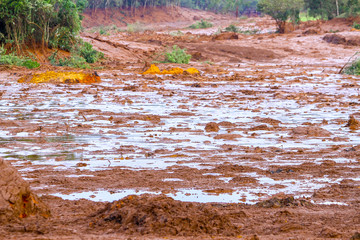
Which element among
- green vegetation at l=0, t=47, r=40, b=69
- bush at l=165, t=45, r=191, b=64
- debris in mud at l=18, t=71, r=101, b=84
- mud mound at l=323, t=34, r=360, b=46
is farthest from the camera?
mud mound at l=323, t=34, r=360, b=46

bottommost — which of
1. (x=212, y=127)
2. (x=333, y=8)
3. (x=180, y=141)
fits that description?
(x=333, y=8)

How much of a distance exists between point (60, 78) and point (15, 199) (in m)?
14.2

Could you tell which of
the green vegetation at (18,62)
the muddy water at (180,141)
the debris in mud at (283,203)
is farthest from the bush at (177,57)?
the debris in mud at (283,203)

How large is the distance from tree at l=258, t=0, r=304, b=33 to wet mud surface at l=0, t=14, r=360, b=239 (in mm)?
24232

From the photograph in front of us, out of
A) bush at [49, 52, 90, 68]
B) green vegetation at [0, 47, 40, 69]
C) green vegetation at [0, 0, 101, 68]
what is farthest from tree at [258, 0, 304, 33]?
green vegetation at [0, 47, 40, 69]

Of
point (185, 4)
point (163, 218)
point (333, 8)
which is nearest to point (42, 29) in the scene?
point (163, 218)

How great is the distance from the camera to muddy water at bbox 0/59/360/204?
17.8 feet

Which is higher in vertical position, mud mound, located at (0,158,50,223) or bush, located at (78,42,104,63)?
mud mound, located at (0,158,50,223)

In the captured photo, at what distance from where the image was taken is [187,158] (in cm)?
672

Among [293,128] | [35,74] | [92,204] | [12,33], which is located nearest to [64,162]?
[92,204]

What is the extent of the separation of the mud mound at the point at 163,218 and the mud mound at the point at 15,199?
0.48 metres

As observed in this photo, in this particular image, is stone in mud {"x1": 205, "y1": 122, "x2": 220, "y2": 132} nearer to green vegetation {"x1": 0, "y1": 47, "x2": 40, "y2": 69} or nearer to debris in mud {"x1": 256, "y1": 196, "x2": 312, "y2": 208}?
debris in mud {"x1": 256, "y1": 196, "x2": 312, "y2": 208}

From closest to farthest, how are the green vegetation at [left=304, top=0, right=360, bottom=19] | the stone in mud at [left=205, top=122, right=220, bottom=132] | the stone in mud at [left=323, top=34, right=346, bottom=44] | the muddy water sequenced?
the muddy water, the stone in mud at [left=205, top=122, right=220, bottom=132], the stone in mud at [left=323, top=34, right=346, bottom=44], the green vegetation at [left=304, top=0, right=360, bottom=19]

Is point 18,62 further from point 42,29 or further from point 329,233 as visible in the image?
point 329,233
